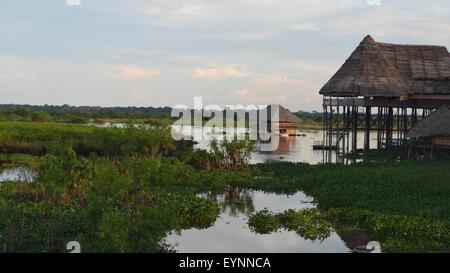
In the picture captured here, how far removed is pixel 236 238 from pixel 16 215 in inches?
233

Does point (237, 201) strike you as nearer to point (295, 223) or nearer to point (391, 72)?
point (295, 223)

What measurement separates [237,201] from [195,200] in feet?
6.98

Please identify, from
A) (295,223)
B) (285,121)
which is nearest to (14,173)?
(295,223)

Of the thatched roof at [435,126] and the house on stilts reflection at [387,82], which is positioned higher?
the house on stilts reflection at [387,82]

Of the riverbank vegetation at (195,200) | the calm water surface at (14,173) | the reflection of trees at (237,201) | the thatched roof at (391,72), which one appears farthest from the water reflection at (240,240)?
the thatched roof at (391,72)

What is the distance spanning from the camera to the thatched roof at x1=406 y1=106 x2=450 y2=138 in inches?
1013

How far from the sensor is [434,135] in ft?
85.5

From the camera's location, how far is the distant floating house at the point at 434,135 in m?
25.8

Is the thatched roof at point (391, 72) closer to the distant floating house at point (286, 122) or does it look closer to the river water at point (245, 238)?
the river water at point (245, 238)

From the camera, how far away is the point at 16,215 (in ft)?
43.8

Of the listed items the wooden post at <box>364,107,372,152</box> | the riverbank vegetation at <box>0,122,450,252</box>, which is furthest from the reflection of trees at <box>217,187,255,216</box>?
the wooden post at <box>364,107,372,152</box>
